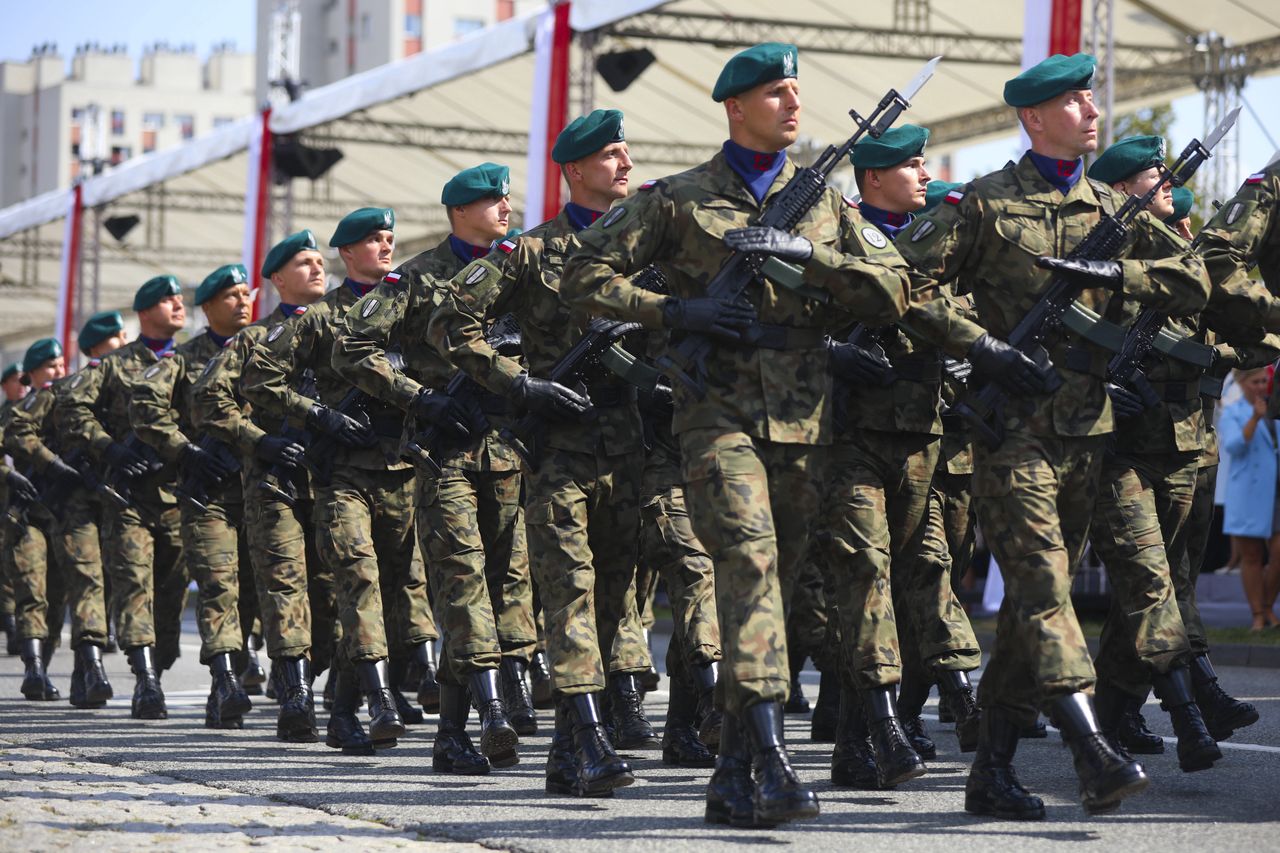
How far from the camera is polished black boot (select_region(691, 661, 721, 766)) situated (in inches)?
278

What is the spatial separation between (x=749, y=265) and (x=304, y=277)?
13.3ft

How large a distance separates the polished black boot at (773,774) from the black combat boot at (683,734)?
5.57ft

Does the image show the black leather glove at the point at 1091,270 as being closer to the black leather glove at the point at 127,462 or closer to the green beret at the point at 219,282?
the green beret at the point at 219,282

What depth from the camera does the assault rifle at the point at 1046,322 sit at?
5828mm

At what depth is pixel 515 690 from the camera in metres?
7.60

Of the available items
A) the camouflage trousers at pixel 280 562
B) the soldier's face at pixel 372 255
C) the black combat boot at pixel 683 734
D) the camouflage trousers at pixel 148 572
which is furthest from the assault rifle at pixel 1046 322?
the camouflage trousers at pixel 148 572

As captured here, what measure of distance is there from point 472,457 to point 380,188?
2303cm

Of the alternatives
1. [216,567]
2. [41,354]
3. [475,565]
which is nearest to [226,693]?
[216,567]

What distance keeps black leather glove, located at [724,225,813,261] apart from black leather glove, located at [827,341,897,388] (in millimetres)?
1132

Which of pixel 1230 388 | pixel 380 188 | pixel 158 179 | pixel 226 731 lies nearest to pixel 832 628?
pixel 226 731

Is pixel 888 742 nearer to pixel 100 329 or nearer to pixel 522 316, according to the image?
pixel 522 316

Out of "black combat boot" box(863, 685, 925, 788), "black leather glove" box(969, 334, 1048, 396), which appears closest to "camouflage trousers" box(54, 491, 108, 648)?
"black combat boot" box(863, 685, 925, 788)

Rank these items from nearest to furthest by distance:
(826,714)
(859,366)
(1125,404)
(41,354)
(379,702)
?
1. (859,366)
2. (1125,404)
3. (379,702)
4. (826,714)
5. (41,354)

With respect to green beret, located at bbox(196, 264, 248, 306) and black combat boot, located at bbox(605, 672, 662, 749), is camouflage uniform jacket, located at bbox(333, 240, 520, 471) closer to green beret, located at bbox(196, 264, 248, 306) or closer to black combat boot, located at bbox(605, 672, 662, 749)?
black combat boot, located at bbox(605, 672, 662, 749)
